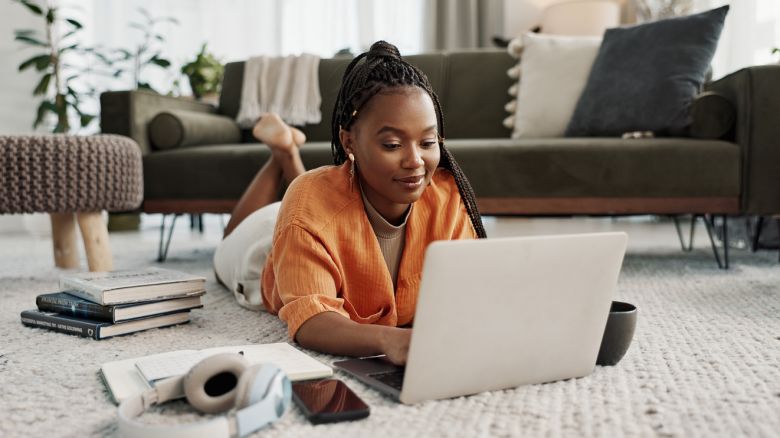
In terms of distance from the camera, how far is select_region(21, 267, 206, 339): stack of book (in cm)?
119

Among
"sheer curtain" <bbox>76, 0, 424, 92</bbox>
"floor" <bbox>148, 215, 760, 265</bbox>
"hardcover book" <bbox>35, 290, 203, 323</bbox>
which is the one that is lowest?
"floor" <bbox>148, 215, 760, 265</bbox>

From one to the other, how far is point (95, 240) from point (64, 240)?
264 mm

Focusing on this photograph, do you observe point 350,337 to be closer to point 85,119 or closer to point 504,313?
point 504,313

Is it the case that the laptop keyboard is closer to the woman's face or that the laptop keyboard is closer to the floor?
the woman's face

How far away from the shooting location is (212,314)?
1.42 metres

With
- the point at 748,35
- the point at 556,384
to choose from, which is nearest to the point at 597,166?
the point at 556,384

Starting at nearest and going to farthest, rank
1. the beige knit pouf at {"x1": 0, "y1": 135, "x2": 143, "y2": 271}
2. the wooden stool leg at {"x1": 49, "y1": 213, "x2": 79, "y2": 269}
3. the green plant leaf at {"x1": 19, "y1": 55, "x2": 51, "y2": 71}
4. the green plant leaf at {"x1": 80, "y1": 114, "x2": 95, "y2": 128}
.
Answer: the beige knit pouf at {"x1": 0, "y1": 135, "x2": 143, "y2": 271}
the wooden stool leg at {"x1": 49, "y1": 213, "x2": 79, "y2": 269}
the green plant leaf at {"x1": 19, "y1": 55, "x2": 51, "y2": 71}
the green plant leaf at {"x1": 80, "y1": 114, "x2": 95, "y2": 128}

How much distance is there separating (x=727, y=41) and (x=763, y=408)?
3347 mm

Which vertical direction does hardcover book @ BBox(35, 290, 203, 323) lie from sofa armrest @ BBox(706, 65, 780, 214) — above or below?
below

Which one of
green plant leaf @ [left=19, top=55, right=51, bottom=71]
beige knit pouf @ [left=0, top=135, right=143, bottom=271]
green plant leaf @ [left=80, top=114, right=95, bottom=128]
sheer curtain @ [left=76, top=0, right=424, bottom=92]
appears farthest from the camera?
sheer curtain @ [left=76, top=0, right=424, bottom=92]

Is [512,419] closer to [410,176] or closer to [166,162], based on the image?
[410,176]

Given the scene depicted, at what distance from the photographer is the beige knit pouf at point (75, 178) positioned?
1.73 metres

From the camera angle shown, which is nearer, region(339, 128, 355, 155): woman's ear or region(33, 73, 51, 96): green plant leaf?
region(339, 128, 355, 155): woman's ear

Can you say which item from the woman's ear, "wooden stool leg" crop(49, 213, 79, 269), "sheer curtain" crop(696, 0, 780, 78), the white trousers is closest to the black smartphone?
the woman's ear
